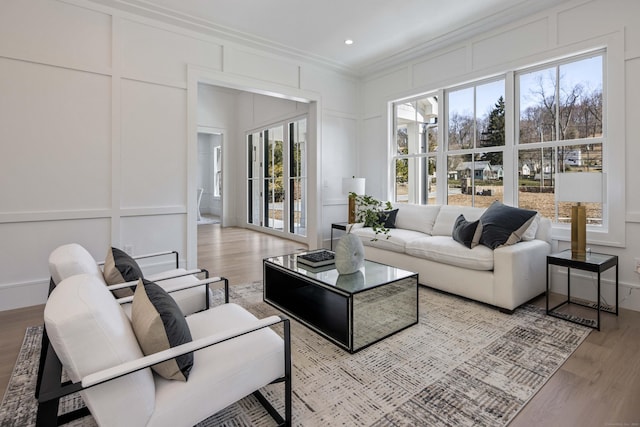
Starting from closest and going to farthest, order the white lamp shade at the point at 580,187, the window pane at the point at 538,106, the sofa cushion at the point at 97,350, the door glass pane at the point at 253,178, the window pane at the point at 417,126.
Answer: the sofa cushion at the point at 97,350, the white lamp shade at the point at 580,187, the window pane at the point at 538,106, the window pane at the point at 417,126, the door glass pane at the point at 253,178

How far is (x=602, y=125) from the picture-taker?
10.8 feet

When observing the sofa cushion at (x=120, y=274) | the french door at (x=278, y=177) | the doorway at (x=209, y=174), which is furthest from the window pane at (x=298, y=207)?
the doorway at (x=209, y=174)

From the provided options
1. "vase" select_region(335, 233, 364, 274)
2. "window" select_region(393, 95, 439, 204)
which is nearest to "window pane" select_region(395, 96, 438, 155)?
"window" select_region(393, 95, 439, 204)

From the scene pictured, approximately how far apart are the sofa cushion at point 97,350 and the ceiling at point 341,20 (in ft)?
11.4

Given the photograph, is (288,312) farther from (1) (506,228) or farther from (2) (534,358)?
(1) (506,228)

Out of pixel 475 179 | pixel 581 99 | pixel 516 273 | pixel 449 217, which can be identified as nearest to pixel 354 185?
pixel 449 217

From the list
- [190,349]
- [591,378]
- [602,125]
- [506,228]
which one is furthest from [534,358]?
[602,125]

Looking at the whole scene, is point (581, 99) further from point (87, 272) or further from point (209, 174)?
point (209, 174)

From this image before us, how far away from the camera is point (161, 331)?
4.21 feet

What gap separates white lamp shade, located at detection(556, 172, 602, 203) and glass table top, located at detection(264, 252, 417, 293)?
1550 millimetres

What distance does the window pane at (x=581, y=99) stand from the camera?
333cm

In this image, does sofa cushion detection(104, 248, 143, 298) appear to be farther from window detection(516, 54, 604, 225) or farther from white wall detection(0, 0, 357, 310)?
window detection(516, 54, 604, 225)

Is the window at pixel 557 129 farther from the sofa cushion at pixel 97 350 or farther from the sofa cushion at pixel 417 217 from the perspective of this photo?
the sofa cushion at pixel 97 350

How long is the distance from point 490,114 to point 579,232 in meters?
1.85
